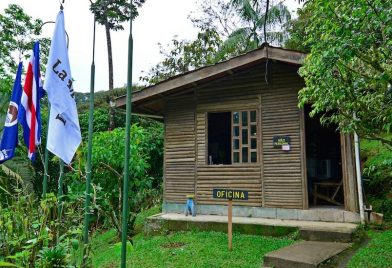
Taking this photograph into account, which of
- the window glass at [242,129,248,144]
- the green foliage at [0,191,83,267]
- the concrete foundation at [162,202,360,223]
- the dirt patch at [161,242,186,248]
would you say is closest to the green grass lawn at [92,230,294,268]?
the dirt patch at [161,242,186,248]

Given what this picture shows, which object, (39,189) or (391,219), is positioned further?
(39,189)

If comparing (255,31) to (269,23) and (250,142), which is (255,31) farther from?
(250,142)

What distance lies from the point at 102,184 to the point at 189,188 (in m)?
2.09

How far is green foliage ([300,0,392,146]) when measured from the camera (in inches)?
152

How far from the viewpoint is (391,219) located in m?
6.73

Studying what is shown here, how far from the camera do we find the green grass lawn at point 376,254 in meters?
4.53

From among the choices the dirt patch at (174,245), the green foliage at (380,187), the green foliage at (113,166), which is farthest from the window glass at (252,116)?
the dirt patch at (174,245)

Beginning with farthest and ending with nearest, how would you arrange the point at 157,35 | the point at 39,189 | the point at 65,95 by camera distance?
the point at 157,35, the point at 39,189, the point at 65,95

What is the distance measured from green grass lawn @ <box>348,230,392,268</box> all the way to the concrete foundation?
0.79 metres

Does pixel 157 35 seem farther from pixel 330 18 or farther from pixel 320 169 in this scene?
pixel 330 18

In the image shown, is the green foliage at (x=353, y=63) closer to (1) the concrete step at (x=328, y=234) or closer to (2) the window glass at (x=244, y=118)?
(1) the concrete step at (x=328, y=234)

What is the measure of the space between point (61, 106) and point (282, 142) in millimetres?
4898

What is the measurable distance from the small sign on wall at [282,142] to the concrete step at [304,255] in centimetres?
226

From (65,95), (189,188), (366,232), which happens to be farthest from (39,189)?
(366,232)
